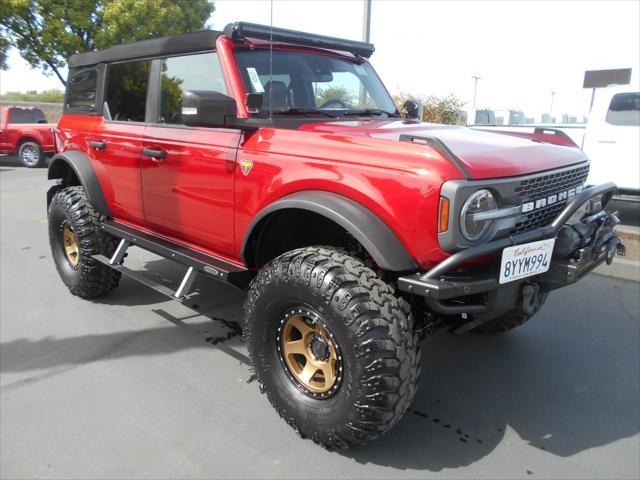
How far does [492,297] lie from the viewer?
7.40ft

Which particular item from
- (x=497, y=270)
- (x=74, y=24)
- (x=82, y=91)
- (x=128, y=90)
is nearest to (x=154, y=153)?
(x=128, y=90)

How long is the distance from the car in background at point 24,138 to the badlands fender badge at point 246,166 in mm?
13717

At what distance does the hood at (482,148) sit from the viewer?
2172mm

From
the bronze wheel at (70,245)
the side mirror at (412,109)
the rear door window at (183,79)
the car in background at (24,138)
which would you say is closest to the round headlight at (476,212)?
the rear door window at (183,79)

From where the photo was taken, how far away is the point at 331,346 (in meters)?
2.38

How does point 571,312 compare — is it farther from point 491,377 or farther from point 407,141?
point 407,141

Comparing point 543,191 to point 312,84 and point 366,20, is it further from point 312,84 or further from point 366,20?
point 366,20

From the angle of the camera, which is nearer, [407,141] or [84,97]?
[407,141]

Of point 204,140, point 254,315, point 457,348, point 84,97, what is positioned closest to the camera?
point 254,315

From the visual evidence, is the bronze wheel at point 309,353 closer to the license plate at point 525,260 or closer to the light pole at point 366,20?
the license plate at point 525,260

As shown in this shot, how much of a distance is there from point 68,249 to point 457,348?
3431 millimetres

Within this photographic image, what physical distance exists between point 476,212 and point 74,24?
17.8 meters

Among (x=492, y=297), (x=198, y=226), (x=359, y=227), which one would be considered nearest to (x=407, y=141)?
(x=359, y=227)

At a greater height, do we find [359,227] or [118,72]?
[118,72]
